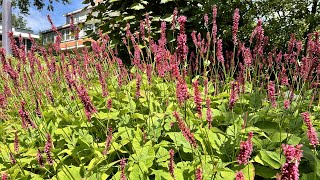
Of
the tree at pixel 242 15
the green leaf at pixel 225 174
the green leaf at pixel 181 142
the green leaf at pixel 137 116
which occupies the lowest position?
the green leaf at pixel 225 174

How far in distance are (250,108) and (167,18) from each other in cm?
317

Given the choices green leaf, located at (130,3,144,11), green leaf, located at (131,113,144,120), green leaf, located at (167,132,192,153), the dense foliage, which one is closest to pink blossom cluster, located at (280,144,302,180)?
the dense foliage

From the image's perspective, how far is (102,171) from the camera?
73.4 inches

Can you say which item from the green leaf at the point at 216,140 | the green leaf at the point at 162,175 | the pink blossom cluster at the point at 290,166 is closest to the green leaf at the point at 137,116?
the green leaf at the point at 216,140

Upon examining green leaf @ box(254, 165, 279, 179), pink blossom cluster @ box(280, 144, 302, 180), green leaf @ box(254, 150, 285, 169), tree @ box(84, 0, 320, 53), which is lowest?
green leaf @ box(254, 165, 279, 179)

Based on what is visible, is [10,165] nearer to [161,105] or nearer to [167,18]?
[161,105]

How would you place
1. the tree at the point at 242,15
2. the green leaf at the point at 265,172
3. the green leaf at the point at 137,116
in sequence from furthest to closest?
the tree at the point at 242,15, the green leaf at the point at 137,116, the green leaf at the point at 265,172

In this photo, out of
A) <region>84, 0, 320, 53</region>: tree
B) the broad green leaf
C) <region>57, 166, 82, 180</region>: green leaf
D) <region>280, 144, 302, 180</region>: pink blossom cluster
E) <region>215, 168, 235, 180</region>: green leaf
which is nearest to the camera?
<region>280, 144, 302, 180</region>: pink blossom cluster

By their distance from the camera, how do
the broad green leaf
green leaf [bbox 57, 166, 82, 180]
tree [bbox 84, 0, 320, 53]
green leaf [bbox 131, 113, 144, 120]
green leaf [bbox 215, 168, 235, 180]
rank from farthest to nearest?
the broad green leaf < tree [bbox 84, 0, 320, 53] < green leaf [bbox 131, 113, 144, 120] < green leaf [bbox 57, 166, 82, 180] < green leaf [bbox 215, 168, 235, 180]

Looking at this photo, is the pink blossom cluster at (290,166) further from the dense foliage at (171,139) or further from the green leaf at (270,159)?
the green leaf at (270,159)

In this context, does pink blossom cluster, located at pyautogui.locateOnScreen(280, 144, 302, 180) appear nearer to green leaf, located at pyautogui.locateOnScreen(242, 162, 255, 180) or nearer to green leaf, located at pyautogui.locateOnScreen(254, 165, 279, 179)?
green leaf, located at pyautogui.locateOnScreen(242, 162, 255, 180)

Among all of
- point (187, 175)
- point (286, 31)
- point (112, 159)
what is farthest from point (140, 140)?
point (286, 31)

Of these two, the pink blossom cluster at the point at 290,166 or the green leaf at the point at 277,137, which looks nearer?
the pink blossom cluster at the point at 290,166

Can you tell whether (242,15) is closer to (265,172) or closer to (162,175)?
(265,172)
